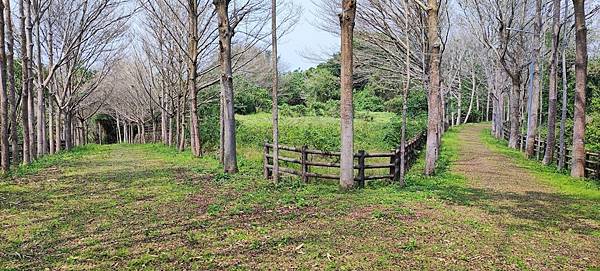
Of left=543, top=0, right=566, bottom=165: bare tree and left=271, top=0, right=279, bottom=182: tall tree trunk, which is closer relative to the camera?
left=271, top=0, right=279, bottom=182: tall tree trunk

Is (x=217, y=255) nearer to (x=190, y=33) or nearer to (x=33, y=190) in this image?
(x=33, y=190)

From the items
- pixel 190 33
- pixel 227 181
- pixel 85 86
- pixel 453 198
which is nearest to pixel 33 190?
Result: pixel 227 181

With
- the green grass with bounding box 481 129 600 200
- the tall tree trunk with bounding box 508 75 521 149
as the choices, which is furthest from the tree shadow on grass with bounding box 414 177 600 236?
the tall tree trunk with bounding box 508 75 521 149

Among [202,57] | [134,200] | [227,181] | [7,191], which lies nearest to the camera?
[134,200]

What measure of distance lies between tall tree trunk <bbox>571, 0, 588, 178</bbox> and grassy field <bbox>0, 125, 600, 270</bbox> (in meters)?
3.03

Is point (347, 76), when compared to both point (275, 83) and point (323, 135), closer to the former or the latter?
point (275, 83)

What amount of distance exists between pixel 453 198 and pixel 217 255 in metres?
5.95

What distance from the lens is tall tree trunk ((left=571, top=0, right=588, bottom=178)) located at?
1322 cm

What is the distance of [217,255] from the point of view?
5375 mm

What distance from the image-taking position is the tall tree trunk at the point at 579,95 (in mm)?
13219

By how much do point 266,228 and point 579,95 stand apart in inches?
448

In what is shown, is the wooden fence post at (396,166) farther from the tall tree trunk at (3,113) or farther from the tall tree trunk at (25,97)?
the tall tree trunk at (25,97)

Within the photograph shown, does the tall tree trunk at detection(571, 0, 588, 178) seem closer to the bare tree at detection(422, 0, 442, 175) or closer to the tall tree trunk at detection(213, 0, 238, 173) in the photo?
the bare tree at detection(422, 0, 442, 175)

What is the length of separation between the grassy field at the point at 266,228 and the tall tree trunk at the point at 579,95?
9.95 feet
